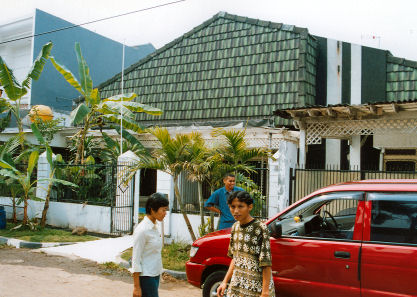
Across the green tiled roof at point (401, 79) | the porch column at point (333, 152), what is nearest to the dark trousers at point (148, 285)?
the porch column at point (333, 152)

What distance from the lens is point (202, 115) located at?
17109mm

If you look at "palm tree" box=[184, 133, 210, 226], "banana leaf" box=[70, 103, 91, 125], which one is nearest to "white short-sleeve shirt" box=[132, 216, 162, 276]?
"palm tree" box=[184, 133, 210, 226]

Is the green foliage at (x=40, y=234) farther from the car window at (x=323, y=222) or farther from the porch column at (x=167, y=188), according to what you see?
the car window at (x=323, y=222)

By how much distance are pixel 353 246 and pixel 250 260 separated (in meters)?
1.35

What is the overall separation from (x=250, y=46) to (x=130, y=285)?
1199 cm

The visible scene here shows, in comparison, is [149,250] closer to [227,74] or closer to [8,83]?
[8,83]

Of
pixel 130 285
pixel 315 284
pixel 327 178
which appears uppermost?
Answer: pixel 327 178

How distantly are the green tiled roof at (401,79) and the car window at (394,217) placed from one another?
1084 cm

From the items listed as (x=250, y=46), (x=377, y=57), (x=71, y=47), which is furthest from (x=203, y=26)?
(x=71, y=47)

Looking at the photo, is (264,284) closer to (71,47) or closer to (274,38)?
(274,38)

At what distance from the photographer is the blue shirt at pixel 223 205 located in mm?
6684

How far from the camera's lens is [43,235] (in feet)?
37.2

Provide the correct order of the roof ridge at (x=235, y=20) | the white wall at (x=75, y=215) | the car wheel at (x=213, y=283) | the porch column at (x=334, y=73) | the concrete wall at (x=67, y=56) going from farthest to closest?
the concrete wall at (x=67, y=56), the roof ridge at (x=235, y=20), the porch column at (x=334, y=73), the white wall at (x=75, y=215), the car wheel at (x=213, y=283)

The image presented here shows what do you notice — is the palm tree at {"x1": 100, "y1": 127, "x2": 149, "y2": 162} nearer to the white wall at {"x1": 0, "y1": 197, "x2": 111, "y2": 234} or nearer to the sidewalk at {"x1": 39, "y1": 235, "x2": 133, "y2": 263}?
the white wall at {"x1": 0, "y1": 197, "x2": 111, "y2": 234}
